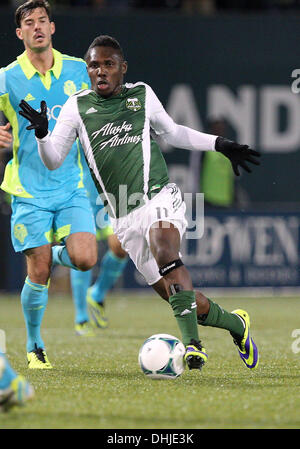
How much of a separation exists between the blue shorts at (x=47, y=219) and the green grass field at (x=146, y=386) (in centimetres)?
82

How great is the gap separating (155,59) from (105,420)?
10499 millimetres

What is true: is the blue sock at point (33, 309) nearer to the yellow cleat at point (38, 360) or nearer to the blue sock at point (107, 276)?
the yellow cleat at point (38, 360)

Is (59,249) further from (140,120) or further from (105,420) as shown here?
(105,420)

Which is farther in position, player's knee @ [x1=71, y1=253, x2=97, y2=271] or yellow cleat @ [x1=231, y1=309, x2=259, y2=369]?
player's knee @ [x1=71, y1=253, x2=97, y2=271]

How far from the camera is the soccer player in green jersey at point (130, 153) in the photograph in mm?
5336

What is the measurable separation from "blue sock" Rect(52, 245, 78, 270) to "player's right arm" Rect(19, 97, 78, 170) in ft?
3.32

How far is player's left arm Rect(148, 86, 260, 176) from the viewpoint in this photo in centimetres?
554

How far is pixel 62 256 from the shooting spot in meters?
6.44

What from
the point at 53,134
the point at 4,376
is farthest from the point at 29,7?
the point at 4,376

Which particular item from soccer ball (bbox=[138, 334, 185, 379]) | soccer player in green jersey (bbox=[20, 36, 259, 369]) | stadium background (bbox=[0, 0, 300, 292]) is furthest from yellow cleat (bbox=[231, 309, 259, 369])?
stadium background (bbox=[0, 0, 300, 292])
